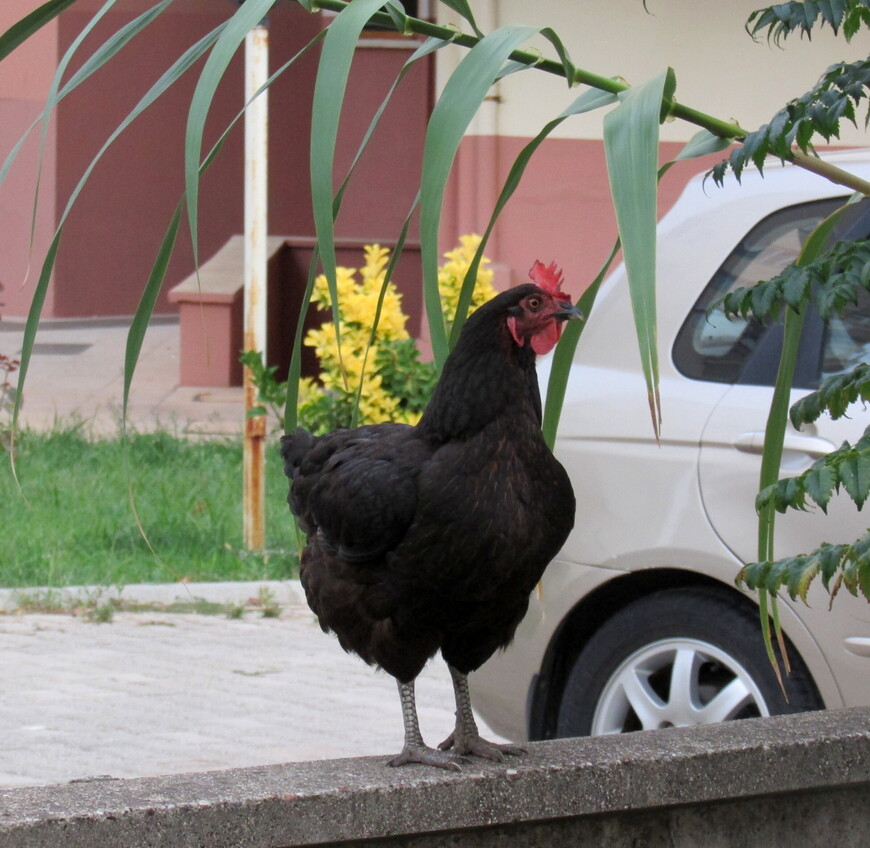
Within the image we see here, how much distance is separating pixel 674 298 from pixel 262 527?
13.9 feet

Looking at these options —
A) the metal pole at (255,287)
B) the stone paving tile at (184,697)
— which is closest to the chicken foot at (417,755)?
the stone paving tile at (184,697)

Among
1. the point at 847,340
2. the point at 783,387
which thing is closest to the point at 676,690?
the point at 847,340

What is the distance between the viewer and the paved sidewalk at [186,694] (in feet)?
17.0

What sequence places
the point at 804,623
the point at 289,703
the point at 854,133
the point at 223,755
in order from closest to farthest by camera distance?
the point at 804,623 → the point at 223,755 → the point at 289,703 → the point at 854,133

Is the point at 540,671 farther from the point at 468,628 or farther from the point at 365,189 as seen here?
the point at 365,189

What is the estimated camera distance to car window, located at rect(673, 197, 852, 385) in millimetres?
3949

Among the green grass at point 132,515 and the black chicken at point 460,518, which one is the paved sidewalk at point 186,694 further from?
the black chicken at point 460,518

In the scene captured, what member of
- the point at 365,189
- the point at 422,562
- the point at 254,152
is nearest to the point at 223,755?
the point at 422,562

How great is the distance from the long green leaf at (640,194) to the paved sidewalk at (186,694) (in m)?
3.64

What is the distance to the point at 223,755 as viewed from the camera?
5164mm

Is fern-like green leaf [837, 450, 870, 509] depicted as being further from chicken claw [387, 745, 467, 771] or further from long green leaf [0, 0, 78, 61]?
long green leaf [0, 0, 78, 61]

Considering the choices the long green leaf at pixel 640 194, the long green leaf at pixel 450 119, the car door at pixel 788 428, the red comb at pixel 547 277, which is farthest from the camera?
the car door at pixel 788 428

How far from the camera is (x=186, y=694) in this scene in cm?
593

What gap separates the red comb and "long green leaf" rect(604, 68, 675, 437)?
1.02 m
